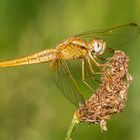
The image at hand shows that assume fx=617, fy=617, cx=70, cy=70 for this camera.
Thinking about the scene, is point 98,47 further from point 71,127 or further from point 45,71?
point 71,127

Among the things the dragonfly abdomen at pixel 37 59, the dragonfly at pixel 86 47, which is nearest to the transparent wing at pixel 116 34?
the dragonfly at pixel 86 47

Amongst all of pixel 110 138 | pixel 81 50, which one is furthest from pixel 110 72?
pixel 110 138

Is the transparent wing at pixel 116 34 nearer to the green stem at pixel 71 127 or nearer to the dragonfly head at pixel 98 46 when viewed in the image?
the dragonfly head at pixel 98 46

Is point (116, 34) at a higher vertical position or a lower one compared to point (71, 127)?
higher

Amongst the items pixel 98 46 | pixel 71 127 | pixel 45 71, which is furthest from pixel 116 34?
pixel 71 127

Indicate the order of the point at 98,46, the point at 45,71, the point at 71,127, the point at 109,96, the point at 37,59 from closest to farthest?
the point at 71,127, the point at 109,96, the point at 98,46, the point at 37,59, the point at 45,71

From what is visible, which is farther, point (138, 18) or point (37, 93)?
point (138, 18)

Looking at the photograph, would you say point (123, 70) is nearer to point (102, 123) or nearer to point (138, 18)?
point (102, 123)
